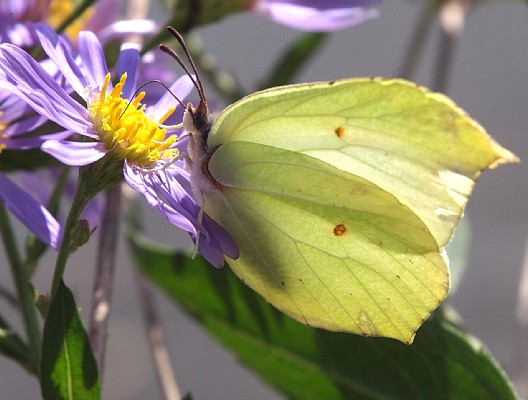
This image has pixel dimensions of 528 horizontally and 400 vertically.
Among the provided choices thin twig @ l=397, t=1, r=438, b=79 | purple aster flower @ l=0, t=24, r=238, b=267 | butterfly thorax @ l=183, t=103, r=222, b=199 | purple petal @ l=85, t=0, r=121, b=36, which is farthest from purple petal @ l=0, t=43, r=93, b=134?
A: thin twig @ l=397, t=1, r=438, b=79

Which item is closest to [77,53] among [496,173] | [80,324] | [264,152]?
[264,152]

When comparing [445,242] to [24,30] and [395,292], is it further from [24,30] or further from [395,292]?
[24,30]

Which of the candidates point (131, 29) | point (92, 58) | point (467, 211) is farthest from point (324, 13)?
point (467, 211)

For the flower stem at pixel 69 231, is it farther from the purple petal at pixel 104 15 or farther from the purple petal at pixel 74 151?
the purple petal at pixel 104 15

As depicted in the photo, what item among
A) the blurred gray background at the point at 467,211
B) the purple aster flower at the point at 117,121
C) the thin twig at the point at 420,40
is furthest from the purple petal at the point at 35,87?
the blurred gray background at the point at 467,211

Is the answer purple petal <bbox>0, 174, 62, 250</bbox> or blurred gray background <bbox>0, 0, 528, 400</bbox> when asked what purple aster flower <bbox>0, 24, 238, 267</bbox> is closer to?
purple petal <bbox>0, 174, 62, 250</bbox>

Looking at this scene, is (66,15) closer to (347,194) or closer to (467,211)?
(347,194)
